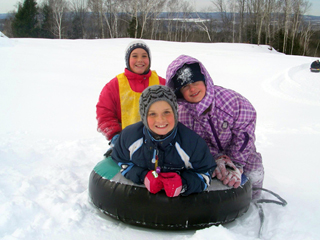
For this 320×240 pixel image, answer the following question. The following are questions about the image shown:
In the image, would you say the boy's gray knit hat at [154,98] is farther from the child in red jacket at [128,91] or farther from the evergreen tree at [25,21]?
the evergreen tree at [25,21]

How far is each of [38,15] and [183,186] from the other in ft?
115

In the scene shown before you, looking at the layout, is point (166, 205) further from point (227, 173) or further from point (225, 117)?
point (225, 117)

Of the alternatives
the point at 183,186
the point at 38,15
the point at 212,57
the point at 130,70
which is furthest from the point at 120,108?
the point at 38,15

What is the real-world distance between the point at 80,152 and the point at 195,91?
1.82m

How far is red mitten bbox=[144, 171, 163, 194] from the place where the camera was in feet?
5.98

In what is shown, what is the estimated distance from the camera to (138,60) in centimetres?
263

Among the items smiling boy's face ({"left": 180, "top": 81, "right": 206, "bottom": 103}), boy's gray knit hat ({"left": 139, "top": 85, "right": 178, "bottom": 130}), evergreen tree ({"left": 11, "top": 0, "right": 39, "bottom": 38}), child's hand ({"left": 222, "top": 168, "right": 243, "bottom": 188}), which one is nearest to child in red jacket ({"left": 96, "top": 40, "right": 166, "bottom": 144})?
smiling boy's face ({"left": 180, "top": 81, "right": 206, "bottom": 103})

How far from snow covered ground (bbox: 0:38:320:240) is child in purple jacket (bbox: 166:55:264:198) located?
521 millimetres

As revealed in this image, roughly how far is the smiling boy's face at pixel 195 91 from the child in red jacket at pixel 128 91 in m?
0.61

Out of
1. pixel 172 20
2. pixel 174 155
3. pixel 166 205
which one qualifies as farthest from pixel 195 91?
pixel 172 20

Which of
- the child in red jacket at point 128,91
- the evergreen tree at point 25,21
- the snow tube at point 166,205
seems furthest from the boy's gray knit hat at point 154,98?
the evergreen tree at point 25,21

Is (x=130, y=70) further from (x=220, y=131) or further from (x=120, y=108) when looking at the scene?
(x=220, y=131)

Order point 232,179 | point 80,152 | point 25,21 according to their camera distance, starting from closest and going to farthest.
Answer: point 232,179, point 80,152, point 25,21

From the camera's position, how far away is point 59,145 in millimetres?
3547
